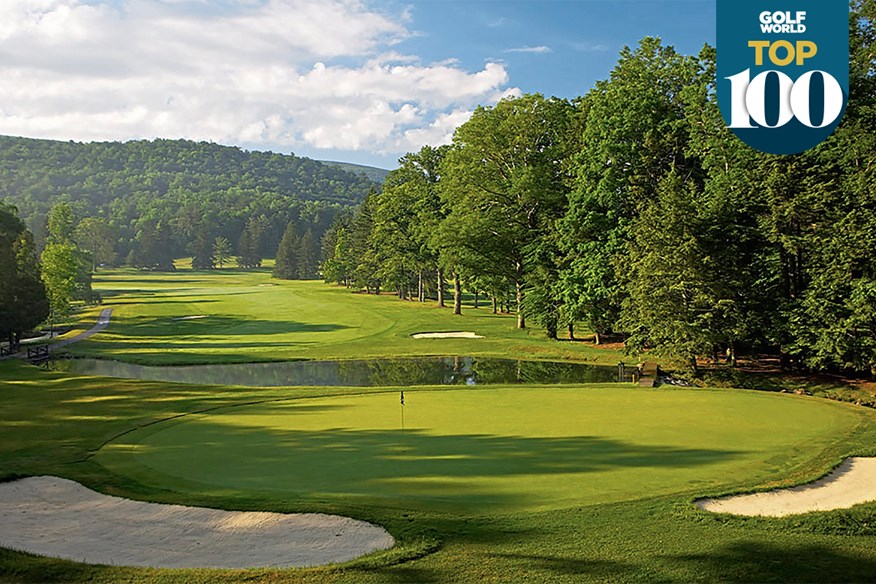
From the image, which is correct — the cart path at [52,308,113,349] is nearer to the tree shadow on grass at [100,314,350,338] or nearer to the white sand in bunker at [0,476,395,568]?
the tree shadow on grass at [100,314,350,338]

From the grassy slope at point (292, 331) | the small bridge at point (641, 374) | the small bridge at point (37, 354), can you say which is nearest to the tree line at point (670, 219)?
the small bridge at point (641, 374)

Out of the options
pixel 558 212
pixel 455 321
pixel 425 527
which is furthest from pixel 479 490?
pixel 455 321

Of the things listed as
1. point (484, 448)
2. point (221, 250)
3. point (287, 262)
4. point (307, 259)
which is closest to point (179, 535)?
point (484, 448)

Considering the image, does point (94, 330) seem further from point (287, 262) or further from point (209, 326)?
point (287, 262)

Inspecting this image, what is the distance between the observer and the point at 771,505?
11.9m

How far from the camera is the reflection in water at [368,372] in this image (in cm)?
3244

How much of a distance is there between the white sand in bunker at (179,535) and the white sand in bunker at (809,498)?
602 cm

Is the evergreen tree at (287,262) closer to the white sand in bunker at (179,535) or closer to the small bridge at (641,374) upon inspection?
the small bridge at (641,374)

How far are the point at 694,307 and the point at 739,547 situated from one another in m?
23.1

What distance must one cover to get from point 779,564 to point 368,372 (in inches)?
1085

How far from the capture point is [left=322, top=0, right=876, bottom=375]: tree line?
93.6 ft

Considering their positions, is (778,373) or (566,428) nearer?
(566,428)

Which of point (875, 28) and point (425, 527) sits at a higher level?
point (875, 28)

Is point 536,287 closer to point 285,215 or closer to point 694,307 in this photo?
point 694,307
